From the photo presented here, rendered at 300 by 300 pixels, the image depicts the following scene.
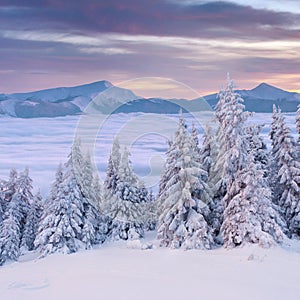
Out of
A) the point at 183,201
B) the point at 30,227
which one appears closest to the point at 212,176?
the point at 183,201

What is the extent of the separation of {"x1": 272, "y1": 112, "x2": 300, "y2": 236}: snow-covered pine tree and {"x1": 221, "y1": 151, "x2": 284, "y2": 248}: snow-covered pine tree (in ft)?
19.5

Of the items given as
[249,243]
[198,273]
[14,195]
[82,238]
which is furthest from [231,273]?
[14,195]

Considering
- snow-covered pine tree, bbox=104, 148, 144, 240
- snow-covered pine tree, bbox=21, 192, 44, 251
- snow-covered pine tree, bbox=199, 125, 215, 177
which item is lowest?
snow-covered pine tree, bbox=21, 192, 44, 251

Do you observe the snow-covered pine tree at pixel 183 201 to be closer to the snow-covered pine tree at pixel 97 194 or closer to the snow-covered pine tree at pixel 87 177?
the snow-covered pine tree at pixel 87 177

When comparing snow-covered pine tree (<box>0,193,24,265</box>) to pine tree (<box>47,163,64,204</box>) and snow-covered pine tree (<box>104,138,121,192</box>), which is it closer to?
pine tree (<box>47,163,64,204</box>)

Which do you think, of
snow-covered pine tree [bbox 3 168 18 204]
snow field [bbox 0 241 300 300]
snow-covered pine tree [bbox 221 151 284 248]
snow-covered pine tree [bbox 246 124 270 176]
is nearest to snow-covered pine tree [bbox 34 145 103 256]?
snow field [bbox 0 241 300 300]

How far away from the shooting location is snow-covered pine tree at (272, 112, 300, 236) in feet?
118

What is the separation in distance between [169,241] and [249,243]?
22.1 feet

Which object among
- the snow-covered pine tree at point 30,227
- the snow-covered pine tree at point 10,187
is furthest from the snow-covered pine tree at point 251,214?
the snow-covered pine tree at point 10,187

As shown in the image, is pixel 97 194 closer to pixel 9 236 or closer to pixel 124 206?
pixel 124 206

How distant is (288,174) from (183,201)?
1024cm

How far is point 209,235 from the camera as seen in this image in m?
31.7

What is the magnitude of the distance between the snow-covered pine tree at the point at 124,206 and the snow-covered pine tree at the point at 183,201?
32.8ft

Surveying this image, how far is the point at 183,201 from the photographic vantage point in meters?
32.4
